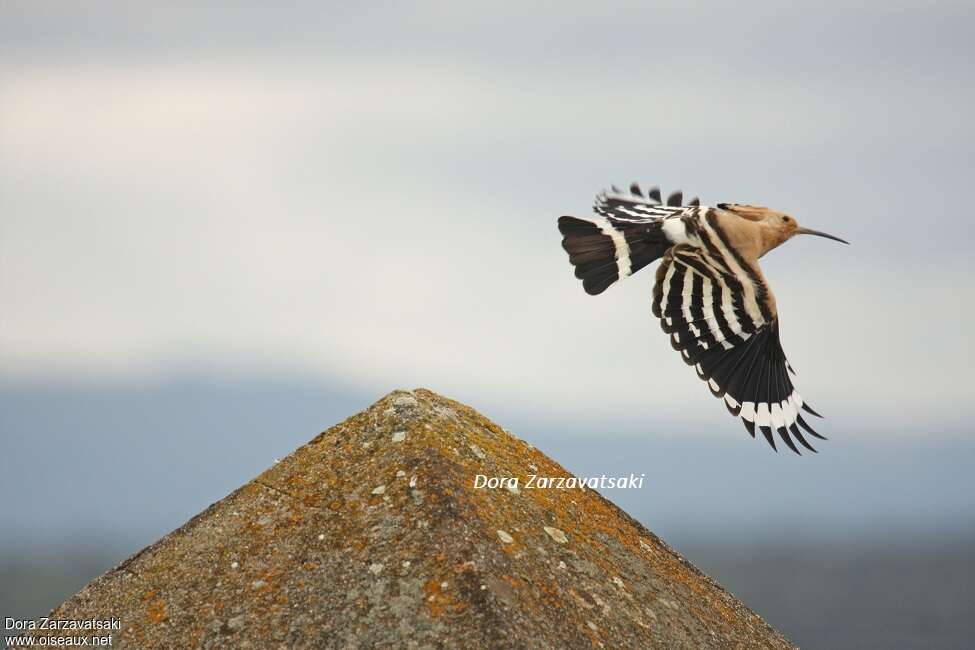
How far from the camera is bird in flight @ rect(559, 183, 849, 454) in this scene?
37.7ft

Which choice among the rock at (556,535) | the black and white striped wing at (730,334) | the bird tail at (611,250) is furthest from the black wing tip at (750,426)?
the rock at (556,535)

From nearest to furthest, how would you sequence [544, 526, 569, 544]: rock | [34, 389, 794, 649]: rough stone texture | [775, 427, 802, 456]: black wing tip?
[34, 389, 794, 649]: rough stone texture, [544, 526, 569, 544]: rock, [775, 427, 802, 456]: black wing tip

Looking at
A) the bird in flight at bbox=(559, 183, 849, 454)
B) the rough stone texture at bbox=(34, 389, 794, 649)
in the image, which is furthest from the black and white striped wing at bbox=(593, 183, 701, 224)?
the rough stone texture at bbox=(34, 389, 794, 649)

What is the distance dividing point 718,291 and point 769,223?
928 mm

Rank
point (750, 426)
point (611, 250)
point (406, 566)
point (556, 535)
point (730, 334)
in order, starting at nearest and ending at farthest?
point (406, 566), point (556, 535), point (750, 426), point (611, 250), point (730, 334)

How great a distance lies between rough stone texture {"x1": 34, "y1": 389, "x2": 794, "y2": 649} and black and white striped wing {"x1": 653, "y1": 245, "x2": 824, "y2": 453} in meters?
2.08

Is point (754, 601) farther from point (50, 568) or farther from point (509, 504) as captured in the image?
point (50, 568)

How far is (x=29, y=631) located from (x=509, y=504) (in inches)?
138

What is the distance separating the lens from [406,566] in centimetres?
838

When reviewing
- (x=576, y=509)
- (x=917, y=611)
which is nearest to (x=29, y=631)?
(x=576, y=509)

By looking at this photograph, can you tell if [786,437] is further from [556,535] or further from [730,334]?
[556,535]

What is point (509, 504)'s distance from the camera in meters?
9.16

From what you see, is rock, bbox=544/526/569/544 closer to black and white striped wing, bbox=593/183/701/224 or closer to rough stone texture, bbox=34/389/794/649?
rough stone texture, bbox=34/389/794/649

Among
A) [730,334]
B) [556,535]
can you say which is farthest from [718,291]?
[556,535]
